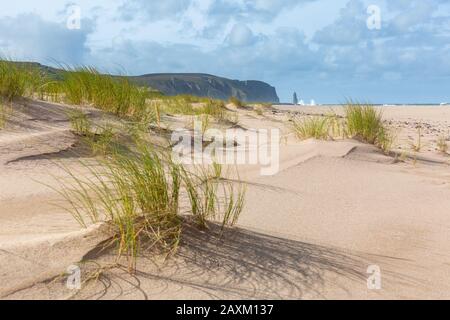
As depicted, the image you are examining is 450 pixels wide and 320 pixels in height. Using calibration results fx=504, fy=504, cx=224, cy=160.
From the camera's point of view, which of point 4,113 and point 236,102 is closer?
point 4,113

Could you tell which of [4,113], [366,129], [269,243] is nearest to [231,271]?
[269,243]

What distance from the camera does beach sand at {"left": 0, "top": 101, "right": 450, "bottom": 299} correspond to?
5.50 ft

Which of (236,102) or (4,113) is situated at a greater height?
(236,102)

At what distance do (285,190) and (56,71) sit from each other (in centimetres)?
421

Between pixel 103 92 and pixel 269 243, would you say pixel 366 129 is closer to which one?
pixel 103 92

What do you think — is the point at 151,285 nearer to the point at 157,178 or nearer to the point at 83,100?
the point at 157,178

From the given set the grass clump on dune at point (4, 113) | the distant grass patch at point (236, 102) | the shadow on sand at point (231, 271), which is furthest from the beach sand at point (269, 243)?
the distant grass patch at point (236, 102)

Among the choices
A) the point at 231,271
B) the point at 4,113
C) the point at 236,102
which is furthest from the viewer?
the point at 236,102

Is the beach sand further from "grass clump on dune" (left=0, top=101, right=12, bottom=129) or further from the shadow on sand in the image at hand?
"grass clump on dune" (left=0, top=101, right=12, bottom=129)

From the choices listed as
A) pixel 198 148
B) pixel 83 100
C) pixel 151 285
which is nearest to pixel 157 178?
pixel 151 285

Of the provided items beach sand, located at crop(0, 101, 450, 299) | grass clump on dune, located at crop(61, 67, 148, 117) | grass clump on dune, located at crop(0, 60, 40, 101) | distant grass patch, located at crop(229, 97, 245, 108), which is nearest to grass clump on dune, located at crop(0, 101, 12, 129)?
grass clump on dune, located at crop(0, 60, 40, 101)

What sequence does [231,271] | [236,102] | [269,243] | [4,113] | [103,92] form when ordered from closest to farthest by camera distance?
[231,271]
[269,243]
[4,113]
[103,92]
[236,102]

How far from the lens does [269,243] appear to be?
209cm

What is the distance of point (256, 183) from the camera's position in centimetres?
339
